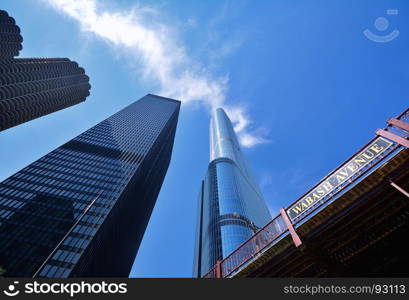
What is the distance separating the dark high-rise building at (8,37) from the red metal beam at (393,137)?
139 metres

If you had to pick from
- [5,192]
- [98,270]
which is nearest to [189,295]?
[98,270]

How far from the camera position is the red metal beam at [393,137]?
7852mm

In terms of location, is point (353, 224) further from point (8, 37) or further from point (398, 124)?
point (8, 37)

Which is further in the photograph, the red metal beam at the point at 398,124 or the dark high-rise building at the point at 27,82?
the dark high-rise building at the point at 27,82

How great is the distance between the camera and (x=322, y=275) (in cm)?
990

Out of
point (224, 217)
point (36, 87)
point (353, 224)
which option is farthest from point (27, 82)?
point (353, 224)

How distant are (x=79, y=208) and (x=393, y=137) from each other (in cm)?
8206

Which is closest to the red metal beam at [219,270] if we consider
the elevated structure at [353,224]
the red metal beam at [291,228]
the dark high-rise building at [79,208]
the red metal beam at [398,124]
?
the elevated structure at [353,224]

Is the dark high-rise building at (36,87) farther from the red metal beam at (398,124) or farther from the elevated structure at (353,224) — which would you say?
the red metal beam at (398,124)

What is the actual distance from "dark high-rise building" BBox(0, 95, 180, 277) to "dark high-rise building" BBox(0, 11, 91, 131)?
93.4 feet

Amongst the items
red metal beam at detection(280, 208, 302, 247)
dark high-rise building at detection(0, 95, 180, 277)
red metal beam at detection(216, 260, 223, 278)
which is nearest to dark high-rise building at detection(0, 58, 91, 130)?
dark high-rise building at detection(0, 95, 180, 277)

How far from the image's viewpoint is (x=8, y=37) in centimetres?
10925

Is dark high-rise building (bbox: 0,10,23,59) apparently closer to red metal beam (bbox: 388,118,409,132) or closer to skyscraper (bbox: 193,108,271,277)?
skyscraper (bbox: 193,108,271,277)

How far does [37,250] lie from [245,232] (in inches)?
3347
